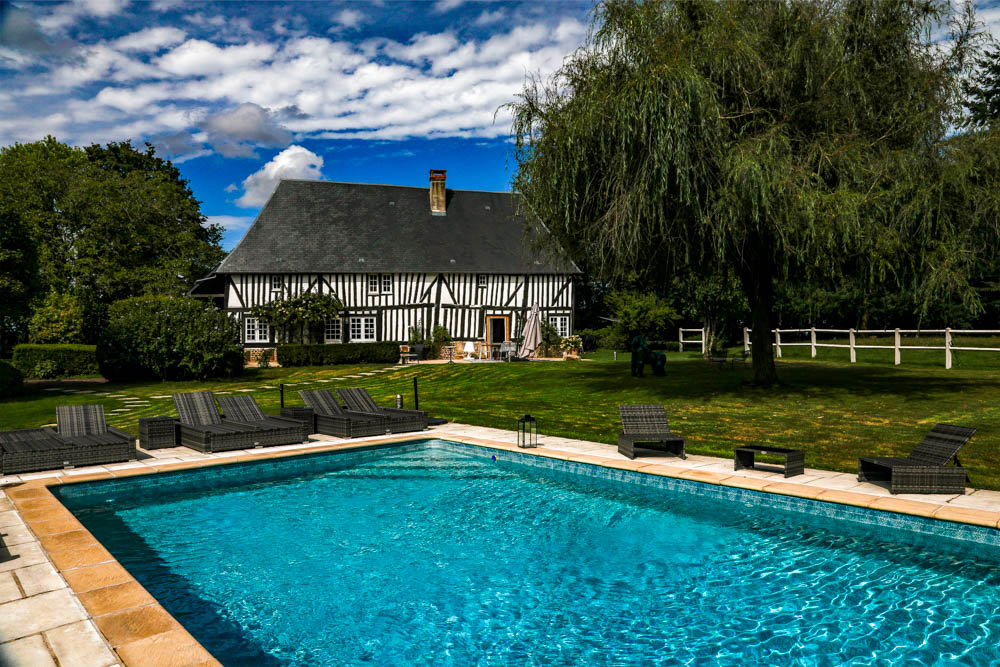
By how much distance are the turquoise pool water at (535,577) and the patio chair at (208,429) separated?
1.08 m

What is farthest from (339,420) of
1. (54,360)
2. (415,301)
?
(415,301)

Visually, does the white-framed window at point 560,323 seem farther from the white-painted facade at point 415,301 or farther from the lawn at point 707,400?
the lawn at point 707,400

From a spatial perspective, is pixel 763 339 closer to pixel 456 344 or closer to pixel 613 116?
pixel 613 116

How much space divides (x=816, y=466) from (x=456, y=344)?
76.6ft

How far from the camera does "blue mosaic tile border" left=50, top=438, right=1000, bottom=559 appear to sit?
5.75m

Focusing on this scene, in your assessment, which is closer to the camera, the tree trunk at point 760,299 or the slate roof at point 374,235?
the tree trunk at point 760,299

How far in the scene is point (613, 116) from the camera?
491 inches

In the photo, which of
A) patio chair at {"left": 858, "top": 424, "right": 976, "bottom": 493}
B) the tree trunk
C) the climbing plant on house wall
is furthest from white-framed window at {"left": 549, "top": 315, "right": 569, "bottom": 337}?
patio chair at {"left": 858, "top": 424, "right": 976, "bottom": 493}

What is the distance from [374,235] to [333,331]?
17.1 ft

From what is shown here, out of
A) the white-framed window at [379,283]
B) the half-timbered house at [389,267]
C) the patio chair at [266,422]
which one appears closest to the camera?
the patio chair at [266,422]

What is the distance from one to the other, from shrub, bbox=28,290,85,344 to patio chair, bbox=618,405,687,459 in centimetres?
2484

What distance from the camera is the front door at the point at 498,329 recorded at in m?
31.8

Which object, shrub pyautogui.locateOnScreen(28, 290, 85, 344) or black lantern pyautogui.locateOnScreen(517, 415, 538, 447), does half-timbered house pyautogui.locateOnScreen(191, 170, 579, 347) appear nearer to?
shrub pyautogui.locateOnScreen(28, 290, 85, 344)

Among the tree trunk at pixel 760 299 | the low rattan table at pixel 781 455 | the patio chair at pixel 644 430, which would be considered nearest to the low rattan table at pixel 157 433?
the patio chair at pixel 644 430
